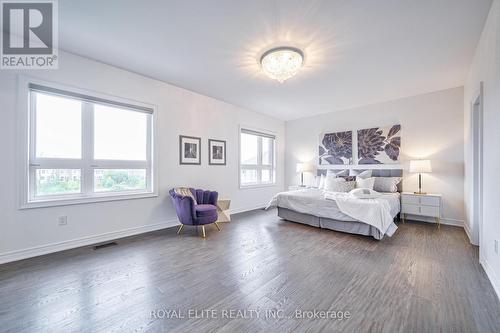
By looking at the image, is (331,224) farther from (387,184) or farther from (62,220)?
A: (62,220)

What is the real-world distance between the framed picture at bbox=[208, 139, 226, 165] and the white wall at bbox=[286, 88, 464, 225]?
10.6ft

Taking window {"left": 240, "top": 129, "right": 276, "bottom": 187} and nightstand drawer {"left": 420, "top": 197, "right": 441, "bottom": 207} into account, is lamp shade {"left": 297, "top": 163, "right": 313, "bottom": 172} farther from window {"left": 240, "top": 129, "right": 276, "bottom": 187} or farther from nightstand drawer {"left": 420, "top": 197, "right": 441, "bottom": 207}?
nightstand drawer {"left": 420, "top": 197, "right": 441, "bottom": 207}

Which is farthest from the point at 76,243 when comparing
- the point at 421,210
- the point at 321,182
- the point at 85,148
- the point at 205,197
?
the point at 421,210

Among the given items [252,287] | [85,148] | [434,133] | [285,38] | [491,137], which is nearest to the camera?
[252,287]

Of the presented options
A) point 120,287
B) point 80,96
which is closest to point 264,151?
point 80,96

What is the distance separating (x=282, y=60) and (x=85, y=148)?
120 inches

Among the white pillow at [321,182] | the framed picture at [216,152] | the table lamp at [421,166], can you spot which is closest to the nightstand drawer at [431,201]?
the table lamp at [421,166]

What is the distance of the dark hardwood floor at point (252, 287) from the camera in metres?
1.48

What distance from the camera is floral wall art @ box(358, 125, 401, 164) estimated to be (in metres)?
4.48

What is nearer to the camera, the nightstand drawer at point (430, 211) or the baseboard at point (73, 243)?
the baseboard at point (73, 243)

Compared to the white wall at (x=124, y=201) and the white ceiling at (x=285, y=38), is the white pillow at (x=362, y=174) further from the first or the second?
the white wall at (x=124, y=201)

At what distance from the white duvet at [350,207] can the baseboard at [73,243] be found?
8.24 feet

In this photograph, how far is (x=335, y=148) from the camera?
5340mm

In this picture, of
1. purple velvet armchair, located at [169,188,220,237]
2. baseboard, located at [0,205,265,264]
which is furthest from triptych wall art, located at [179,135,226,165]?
baseboard, located at [0,205,265,264]
